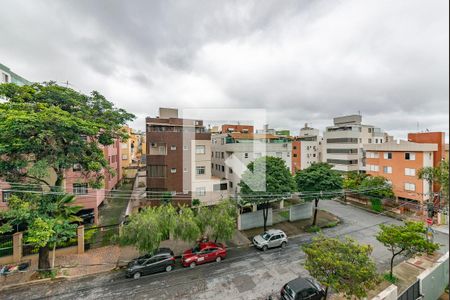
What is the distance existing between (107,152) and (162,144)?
358 inches

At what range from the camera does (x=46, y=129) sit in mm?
11406

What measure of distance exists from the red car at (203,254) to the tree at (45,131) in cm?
799

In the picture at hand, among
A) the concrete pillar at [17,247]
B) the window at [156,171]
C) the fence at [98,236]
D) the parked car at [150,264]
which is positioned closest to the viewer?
the parked car at [150,264]

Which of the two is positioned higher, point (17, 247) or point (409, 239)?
point (409, 239)

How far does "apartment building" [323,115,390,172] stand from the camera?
41.6 metres

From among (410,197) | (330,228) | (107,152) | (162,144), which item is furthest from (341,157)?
(107,152)

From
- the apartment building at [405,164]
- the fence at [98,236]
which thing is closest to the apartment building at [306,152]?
the apartment building at [405,164]

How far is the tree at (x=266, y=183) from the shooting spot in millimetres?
18516

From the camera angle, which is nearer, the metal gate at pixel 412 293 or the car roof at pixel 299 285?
the metal gate at pixel 412 293

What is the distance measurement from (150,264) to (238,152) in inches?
593

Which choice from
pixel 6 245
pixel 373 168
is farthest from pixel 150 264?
pixel 373 168

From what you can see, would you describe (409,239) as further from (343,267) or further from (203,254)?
(203,254)

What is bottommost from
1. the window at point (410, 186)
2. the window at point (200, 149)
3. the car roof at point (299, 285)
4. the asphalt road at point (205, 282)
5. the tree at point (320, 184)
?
the asphalt road at point (205, 282)

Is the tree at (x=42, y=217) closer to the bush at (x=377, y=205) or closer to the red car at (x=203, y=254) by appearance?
the red car at (x=203, y=254)
